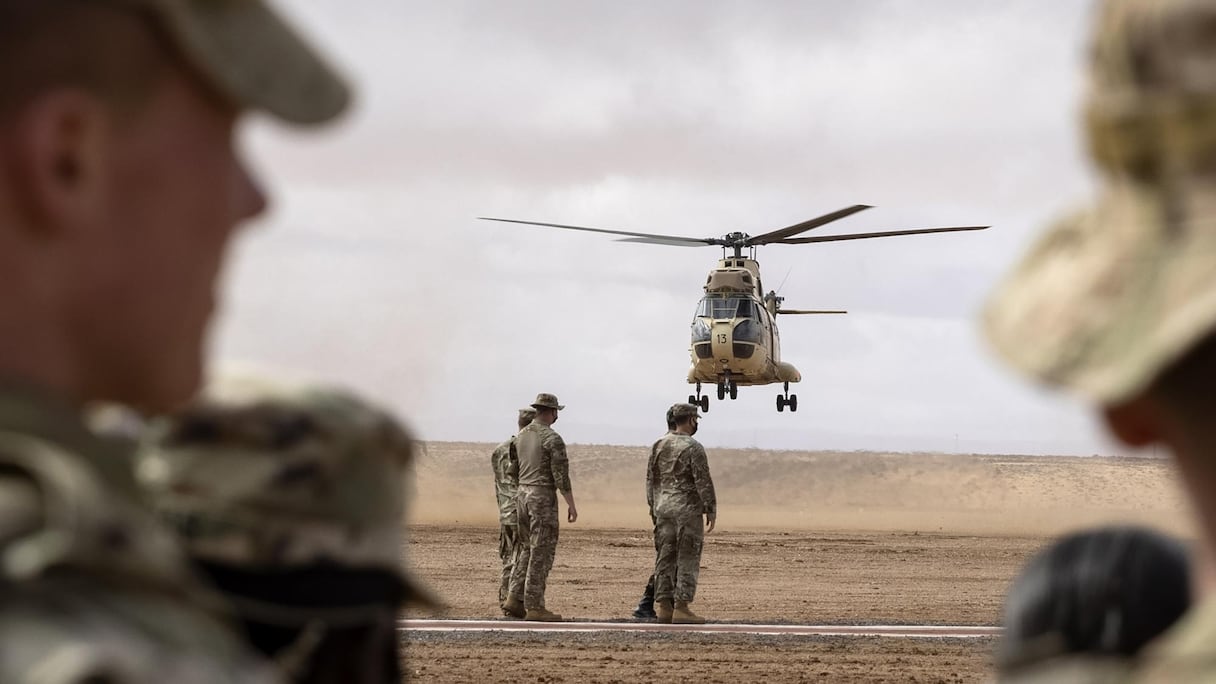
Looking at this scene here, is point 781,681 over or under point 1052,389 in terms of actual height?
under

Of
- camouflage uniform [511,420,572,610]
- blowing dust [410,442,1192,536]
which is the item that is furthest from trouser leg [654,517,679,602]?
blowing dust [410,442,1192,536]

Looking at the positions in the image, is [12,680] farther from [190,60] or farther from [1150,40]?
[1150,40]

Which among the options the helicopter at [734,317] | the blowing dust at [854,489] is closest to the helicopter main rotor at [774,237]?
the helicopter at [734,317]

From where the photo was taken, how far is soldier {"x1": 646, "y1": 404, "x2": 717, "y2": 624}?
16.0 metres

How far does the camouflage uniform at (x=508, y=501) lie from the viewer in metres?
17.1

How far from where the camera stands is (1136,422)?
1198 mm

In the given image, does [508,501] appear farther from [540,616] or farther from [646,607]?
[646,607]

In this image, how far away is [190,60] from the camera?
1.29 meters

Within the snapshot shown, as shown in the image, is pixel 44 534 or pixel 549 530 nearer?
pixel 44 534

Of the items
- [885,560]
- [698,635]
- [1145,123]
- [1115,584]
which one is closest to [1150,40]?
[1145,123]

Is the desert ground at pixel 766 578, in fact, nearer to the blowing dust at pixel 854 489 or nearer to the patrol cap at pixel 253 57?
the blowing dust at pixel 854 489

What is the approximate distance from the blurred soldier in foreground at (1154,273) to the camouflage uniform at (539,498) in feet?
50.1

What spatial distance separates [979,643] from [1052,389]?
45.6 ft

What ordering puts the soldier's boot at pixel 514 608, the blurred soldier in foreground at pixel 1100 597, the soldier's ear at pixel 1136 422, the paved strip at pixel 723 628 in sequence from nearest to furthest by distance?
the soldier's ear at pixel 1136 422, the blurred soldier in foreground at pixel 1100 597, the paved strip at pixel 723 628, the soldier's boot at pixel 514 608
